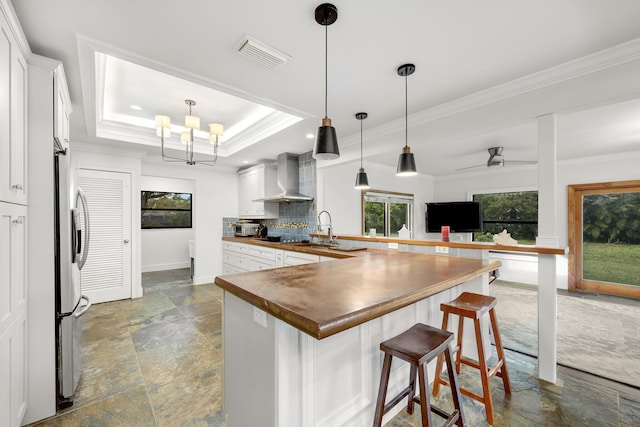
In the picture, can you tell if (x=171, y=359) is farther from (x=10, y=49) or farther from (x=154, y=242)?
(x=154, y=242)

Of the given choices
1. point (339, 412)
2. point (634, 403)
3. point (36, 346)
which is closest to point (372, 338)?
point (339, 412)

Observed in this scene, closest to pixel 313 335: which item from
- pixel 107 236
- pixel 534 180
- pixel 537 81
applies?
pixel 537 81

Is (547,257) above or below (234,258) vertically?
above

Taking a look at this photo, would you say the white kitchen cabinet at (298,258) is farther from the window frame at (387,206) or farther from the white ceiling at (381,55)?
the window frame at (387,206)

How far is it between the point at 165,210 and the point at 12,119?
5.80m

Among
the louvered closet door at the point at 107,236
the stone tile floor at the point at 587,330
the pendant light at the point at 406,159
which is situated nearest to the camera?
the pendant light at the point at 406,159

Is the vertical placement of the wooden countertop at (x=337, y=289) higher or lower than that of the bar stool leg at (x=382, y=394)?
higher

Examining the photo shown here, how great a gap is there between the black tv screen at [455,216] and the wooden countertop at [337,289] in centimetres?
450

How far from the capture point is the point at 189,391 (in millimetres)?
1991

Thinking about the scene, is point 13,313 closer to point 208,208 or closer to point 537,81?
point 537,81

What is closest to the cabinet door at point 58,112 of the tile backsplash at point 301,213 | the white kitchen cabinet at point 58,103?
the white kitchen cabinet at point 58,103

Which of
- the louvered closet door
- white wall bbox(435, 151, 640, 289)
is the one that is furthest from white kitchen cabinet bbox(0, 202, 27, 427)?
white wall bbox(435, 151, 640, 289)

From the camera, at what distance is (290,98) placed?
2377mm

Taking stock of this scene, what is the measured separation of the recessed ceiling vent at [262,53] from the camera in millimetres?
1635
